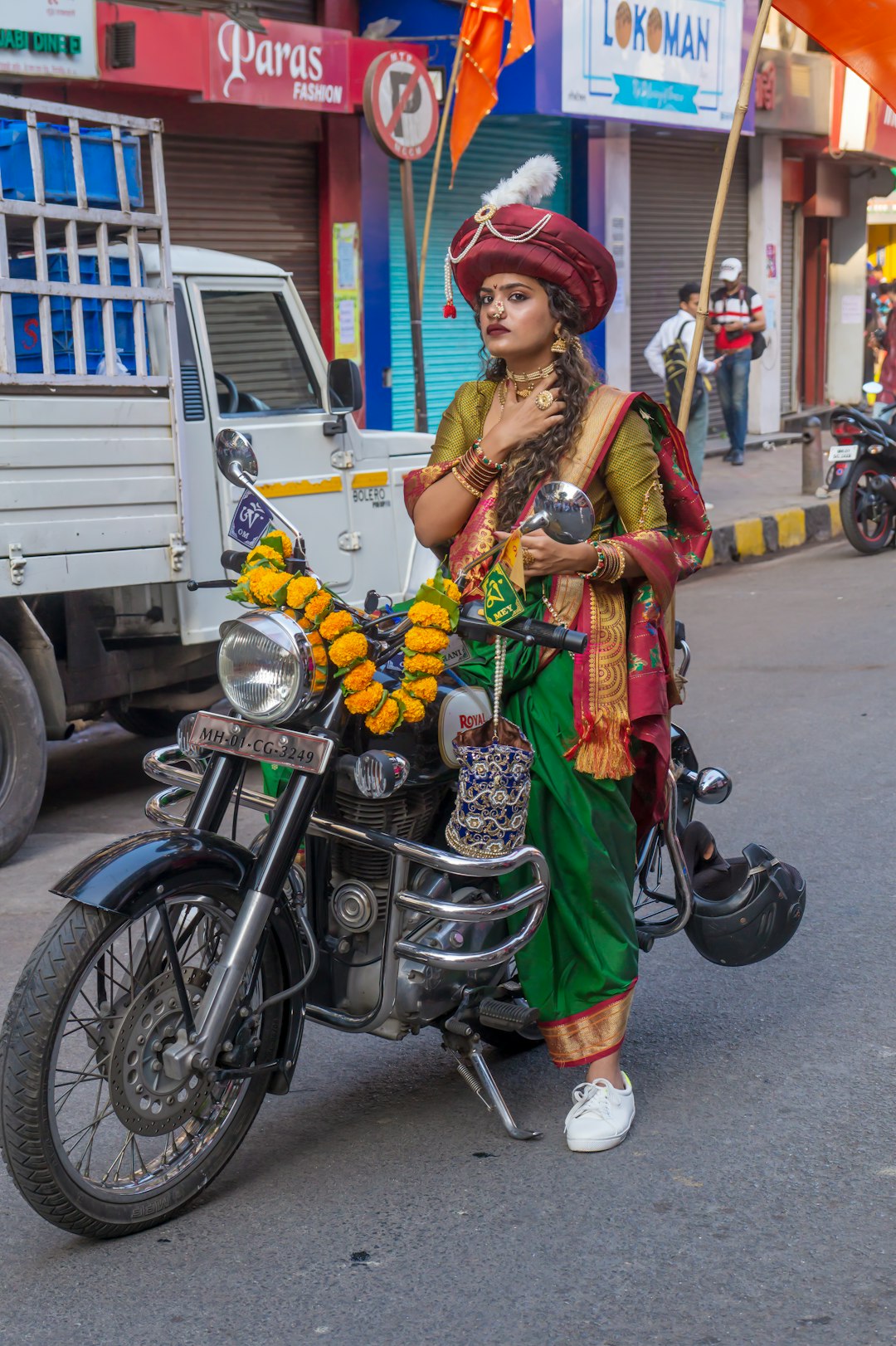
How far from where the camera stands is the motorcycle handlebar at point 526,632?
2.78m

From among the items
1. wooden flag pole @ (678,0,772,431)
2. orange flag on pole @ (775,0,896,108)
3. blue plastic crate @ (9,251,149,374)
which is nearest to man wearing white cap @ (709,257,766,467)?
orange flag on pole @ (775,0,896,108)

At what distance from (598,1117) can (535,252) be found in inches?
64.8

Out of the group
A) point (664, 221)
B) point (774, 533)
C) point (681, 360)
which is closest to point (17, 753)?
point (774, 533)

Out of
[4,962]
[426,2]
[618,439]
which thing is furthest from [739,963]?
[426,2]

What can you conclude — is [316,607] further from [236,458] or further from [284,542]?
[236,458]

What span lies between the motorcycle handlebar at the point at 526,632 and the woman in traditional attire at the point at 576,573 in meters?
0.15

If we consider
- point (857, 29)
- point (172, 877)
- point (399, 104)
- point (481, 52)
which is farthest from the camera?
point (481, 52)

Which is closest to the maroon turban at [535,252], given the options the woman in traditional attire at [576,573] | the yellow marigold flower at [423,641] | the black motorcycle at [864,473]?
the woman in traditional attire at [576,573]

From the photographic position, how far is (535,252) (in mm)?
3027

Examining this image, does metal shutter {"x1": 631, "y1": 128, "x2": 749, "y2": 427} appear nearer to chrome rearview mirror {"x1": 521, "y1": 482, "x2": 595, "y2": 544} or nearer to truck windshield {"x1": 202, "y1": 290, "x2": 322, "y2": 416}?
truck windshield {"x1": 202, "y1": 290, "x2": 322, "y2": 416}

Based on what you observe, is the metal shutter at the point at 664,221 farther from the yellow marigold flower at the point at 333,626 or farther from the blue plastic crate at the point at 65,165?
the yellow marigold flower at the point at 333,626

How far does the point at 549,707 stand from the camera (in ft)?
10.2

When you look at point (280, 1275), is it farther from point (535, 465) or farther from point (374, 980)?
point (535, 465)

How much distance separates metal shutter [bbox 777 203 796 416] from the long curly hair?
16998 mm
